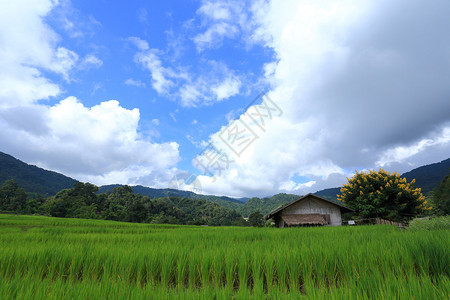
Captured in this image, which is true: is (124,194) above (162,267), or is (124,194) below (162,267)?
above

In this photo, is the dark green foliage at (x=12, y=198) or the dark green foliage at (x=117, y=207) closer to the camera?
the dark green foliage at (x=117, y=207)

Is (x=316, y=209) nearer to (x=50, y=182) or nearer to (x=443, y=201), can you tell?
(x=443, y=201)

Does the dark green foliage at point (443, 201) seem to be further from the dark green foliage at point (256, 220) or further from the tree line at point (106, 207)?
the tree line at point (106, 207)

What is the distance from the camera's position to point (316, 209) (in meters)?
20.3

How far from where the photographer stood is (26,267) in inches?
128

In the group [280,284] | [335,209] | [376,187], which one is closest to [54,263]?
[280,284]

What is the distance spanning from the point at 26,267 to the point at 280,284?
391cm

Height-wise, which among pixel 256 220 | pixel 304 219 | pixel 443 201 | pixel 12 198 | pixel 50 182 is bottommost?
pixel 256 220

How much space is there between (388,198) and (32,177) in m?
143

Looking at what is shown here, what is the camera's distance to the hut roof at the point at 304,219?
1856 centimetres

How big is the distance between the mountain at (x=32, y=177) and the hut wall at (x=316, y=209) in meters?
104

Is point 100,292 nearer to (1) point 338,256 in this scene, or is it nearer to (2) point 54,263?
A: (2) point 54,263

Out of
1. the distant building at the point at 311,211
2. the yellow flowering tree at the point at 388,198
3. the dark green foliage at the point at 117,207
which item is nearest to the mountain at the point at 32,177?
the dark green foliage at the point at 117,207

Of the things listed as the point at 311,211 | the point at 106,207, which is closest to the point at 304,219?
the point at 311,211
